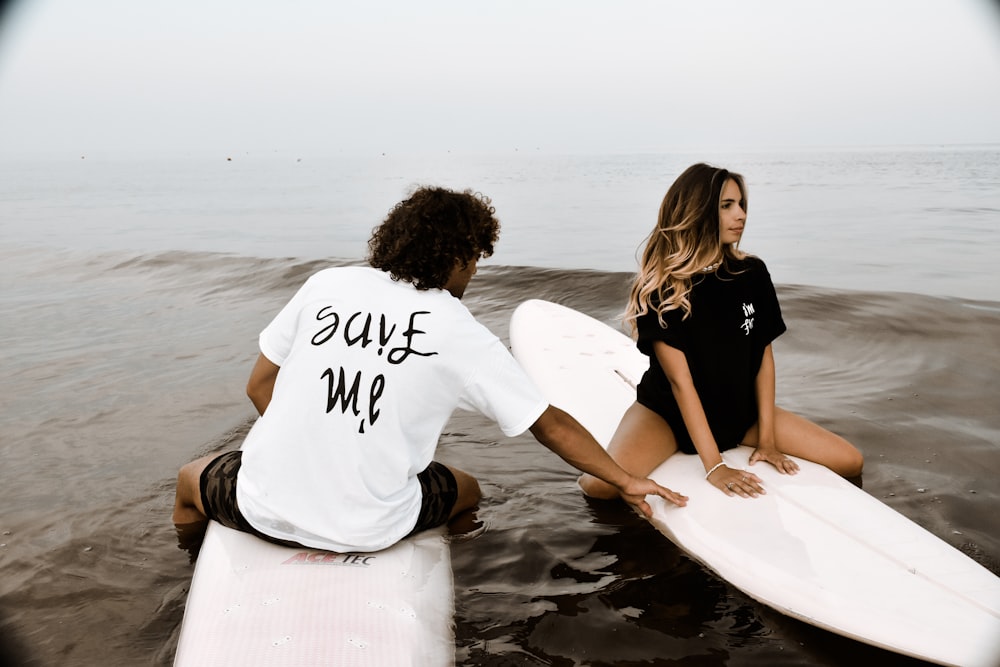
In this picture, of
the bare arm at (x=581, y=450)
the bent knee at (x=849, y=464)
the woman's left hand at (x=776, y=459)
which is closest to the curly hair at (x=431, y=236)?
the bare arm at (x=581, y=450)

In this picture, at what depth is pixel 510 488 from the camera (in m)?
3.65

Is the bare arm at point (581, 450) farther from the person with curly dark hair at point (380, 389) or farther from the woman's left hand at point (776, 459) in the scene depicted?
the woman's left hand at point (776, 459)

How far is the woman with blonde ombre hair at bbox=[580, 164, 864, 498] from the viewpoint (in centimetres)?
294

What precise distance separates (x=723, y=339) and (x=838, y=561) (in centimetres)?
92

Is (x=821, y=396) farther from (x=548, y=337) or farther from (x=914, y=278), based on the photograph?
(x=914, y=278)

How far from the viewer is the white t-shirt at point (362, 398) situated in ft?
6.88

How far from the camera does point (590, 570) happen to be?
2.90 metres

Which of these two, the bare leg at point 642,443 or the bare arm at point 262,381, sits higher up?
the bare arm at point 262,381

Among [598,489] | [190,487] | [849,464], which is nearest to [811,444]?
[849,464]

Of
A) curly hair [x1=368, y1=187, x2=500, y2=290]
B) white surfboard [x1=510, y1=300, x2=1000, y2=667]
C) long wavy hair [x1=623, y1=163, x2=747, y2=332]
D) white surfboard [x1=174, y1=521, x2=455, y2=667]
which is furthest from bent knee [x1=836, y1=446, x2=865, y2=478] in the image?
curly hair [x1=368, y1=187, x2=500, y2=290]

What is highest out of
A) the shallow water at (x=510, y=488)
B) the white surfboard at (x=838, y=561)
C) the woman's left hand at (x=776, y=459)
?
the woman's left hand at (x=776, y=459)

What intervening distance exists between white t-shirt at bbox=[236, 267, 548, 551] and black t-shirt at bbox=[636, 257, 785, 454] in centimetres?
105

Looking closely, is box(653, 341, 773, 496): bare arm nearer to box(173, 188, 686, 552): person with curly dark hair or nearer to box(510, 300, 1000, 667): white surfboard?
box(510, 300, 1000, 667): white surfboard

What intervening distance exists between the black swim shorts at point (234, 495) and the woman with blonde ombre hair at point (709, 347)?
2.50 feet
